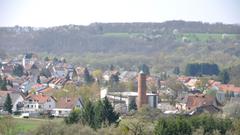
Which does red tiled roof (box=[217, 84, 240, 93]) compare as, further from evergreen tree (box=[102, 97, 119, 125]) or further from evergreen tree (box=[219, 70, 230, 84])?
evergreen tree (box=[102, 97, 119, 125])

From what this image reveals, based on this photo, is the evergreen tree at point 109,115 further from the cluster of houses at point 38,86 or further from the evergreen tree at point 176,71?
the evergreen tree at point 176,71

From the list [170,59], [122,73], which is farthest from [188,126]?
[170,59]

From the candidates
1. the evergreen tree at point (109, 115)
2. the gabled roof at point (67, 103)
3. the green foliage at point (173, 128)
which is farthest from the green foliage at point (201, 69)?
the green foliage at point (173, 128)

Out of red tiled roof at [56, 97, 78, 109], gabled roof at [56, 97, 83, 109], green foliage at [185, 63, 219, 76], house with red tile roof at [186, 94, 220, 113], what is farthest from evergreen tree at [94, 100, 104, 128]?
green foliage at [185, 63, 219, 76]

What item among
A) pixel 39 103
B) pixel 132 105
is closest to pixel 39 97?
pixel 39 103

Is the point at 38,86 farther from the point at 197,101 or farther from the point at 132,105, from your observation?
the point at 197,101

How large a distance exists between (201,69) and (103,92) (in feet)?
81.2

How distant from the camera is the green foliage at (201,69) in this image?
67963 mm

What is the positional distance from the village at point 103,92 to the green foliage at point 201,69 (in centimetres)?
373

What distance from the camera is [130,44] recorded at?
309 feet

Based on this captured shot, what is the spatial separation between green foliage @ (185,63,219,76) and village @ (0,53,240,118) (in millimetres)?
3729

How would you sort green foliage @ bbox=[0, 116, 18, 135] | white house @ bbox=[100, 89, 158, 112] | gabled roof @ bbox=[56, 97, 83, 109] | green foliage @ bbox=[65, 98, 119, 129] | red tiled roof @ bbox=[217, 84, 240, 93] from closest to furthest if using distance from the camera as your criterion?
green foliage @ bbox=[0, 116, 18, 135], green foliage @ bbox=[65, 98, 119, 129], gabled roof @ bbox=[56, 97, 83, 109], white house @ bbox=[100, 89, 158, 112], red tiled roof @ bbox=[217, 84, 240, 93]

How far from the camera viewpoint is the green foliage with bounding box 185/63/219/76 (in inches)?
2676

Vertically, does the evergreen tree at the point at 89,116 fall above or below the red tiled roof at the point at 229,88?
above
